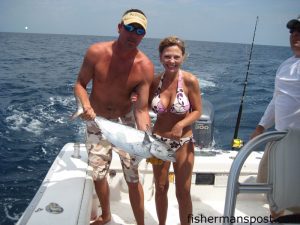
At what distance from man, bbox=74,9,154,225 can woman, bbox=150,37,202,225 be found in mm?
134

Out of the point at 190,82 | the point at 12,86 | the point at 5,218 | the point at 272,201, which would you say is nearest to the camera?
the point at 272,201

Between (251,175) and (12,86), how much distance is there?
12.7m

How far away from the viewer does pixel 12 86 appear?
1438cm

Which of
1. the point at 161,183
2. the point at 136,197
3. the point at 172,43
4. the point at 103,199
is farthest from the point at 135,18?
the point at 103,199

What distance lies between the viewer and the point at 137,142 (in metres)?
2.62

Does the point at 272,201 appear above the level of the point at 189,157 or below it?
above

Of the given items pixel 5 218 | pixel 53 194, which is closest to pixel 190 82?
pixel 53 194

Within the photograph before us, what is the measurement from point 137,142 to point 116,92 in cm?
58

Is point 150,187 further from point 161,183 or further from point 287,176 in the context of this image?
point 287,176

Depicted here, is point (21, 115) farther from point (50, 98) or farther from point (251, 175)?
point (251, 175)

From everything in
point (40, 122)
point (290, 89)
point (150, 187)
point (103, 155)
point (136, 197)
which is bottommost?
point (40, 122)

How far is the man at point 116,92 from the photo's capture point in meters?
2.82

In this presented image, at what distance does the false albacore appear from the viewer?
259cm

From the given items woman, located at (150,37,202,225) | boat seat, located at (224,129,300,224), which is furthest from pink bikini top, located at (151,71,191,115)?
boat seat, located at (224,129,300,224)
